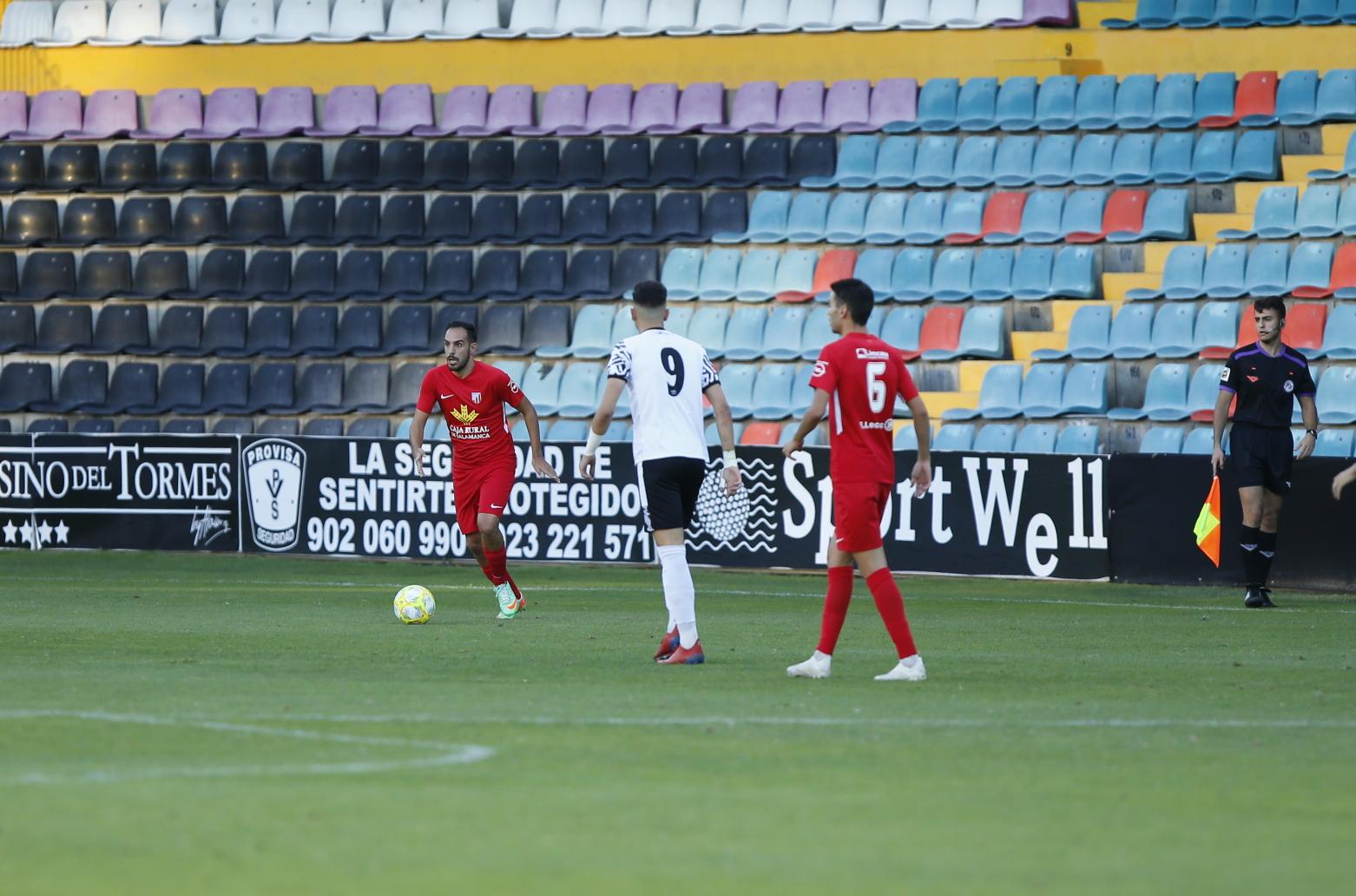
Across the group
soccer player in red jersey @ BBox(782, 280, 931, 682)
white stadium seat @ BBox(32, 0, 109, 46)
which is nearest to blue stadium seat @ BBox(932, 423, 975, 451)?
soccer player in red jersey @ BBox(782, 280, 931, 682)

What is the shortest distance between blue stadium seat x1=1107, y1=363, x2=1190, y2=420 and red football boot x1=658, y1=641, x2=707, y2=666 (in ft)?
34.8

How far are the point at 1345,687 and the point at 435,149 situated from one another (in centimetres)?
1773

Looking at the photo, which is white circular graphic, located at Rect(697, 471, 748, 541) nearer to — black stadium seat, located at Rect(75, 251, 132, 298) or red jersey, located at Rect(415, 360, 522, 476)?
red jersey, located at Rect(415, 360, 522, 476)

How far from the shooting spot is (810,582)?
19.4 m

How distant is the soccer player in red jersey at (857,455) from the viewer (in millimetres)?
10398

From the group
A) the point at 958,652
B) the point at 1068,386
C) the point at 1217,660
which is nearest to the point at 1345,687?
the point at 1217,660

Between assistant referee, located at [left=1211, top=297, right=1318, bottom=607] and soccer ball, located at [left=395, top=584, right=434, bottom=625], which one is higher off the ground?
assistant referee, located at [left=1211, top=297, right=1318, bottom=607]

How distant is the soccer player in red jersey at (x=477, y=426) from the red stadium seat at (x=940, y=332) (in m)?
8.04

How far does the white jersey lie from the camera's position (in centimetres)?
1166

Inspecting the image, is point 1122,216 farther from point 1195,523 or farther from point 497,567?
point 497,567

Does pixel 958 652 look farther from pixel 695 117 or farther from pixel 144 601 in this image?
pixel 695 117

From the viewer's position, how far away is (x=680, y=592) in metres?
11.4

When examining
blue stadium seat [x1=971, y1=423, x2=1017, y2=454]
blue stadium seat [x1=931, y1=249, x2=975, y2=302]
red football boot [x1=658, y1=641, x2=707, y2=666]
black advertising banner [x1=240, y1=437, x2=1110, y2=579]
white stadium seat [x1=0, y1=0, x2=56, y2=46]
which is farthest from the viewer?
white stadium seat [x1=0, y1=0, x2=56, y2=46]

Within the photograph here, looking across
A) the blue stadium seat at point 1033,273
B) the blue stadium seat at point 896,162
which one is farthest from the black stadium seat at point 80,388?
the blue stadium seat at point 1033,273
